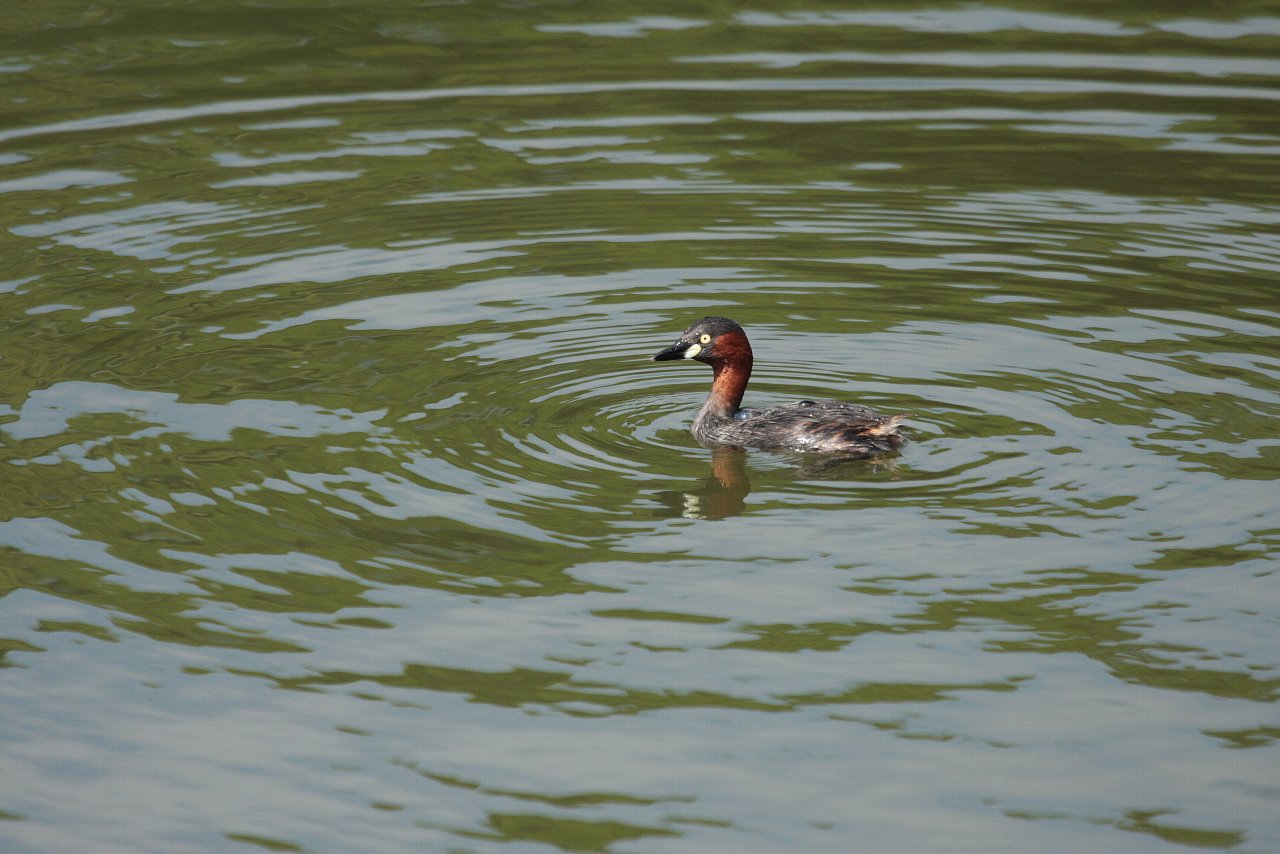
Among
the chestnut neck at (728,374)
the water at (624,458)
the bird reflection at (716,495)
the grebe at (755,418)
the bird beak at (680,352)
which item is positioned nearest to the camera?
the water at (624,458)

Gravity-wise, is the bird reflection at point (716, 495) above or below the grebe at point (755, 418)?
below

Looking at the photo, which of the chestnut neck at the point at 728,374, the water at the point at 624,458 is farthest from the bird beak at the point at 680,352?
the water at the point at 624,458

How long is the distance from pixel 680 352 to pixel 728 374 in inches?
12.7

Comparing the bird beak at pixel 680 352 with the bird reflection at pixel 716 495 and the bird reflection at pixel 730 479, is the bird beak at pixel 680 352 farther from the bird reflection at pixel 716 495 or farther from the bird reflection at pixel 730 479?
the bird reflection at pixel 716 495

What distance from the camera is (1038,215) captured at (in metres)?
13.2

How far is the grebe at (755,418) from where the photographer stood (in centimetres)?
881

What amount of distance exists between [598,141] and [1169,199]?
5.14 meters

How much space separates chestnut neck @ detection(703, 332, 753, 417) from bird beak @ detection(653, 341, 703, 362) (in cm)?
13

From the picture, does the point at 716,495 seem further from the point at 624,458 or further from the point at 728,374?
the point at 728,374

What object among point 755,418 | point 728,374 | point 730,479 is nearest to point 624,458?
point 730,479

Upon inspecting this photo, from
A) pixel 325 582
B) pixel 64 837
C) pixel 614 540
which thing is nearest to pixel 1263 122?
pixel 614 540

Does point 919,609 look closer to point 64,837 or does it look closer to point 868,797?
point 868,797

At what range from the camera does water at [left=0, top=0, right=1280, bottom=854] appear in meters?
5.99

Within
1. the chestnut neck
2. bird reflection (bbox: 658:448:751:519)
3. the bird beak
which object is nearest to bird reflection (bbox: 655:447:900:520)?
bird reflection (bbox: 658:448:751:519)
